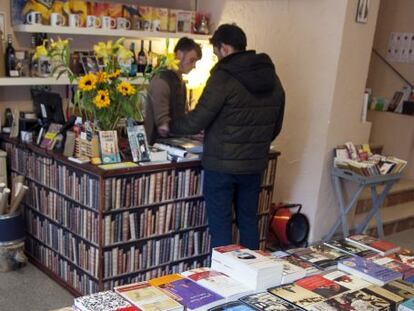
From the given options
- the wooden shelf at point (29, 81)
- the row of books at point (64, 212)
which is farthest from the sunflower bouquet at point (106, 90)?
the wooden shelf at point (29, 81)

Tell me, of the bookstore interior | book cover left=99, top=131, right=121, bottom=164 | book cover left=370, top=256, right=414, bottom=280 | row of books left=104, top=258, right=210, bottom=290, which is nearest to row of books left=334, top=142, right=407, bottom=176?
the bookstore interior

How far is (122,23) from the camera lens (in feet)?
13.5

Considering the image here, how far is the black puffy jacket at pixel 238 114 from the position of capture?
289 cm

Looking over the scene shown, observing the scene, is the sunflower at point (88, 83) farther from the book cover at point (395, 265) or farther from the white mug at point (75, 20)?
the book cover at point (395, 265)

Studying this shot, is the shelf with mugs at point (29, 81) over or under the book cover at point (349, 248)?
over

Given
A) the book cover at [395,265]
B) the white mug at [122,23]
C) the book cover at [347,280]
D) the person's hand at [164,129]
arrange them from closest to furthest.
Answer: the book cover at [347,280]
the book cover at [395,265]
the person's hand at [164,129]
the white mug at [122,23]

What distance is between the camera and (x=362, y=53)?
3984 millimetres

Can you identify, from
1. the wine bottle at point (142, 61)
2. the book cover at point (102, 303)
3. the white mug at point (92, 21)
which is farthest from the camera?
the wine bottle at point (142, 61)

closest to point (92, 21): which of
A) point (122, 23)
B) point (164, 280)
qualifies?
point (122, 23)

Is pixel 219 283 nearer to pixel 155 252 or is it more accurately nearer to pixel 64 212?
pixel 155 252

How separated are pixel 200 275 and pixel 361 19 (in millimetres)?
2785

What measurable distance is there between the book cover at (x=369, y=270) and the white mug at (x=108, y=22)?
279cm

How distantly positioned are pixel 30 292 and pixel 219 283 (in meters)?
1.84

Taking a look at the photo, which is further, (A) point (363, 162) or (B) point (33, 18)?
(A) point (363, 162)
